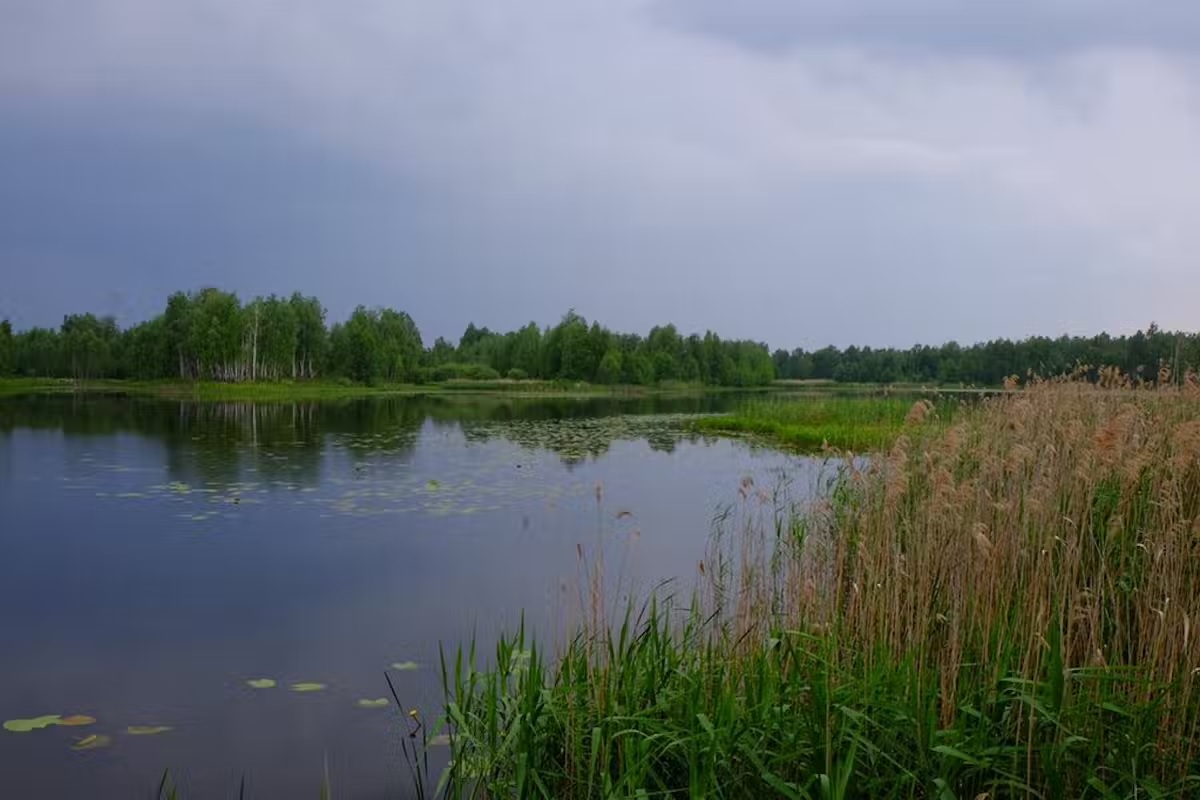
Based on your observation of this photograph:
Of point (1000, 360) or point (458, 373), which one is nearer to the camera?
point (1000, 360)

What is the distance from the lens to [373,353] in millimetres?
72562

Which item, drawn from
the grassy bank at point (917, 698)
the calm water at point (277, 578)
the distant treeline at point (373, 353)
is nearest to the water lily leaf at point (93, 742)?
the calm water at point (277, 578)

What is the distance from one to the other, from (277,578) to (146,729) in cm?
356

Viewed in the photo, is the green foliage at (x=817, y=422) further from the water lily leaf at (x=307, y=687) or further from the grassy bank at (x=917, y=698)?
the water lily leaf at (x=307, y=687)

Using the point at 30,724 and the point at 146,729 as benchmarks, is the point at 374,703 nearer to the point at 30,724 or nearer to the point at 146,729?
the point at 146,729

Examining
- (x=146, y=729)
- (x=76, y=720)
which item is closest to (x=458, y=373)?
(x=76, y=720)

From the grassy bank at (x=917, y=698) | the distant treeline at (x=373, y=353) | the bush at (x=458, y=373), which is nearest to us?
the grassy bank at (x=917, y=698)

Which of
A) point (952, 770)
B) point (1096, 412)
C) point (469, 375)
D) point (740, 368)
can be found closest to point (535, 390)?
point (469, 375)

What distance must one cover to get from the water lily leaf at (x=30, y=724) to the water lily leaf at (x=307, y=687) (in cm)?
141

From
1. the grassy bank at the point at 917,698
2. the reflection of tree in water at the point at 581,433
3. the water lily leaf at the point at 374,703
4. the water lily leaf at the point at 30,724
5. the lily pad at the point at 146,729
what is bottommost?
the lily pad at the point at 146,729

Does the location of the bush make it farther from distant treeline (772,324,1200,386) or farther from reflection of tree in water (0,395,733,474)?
reflection of tree in water (0,395,733,474)

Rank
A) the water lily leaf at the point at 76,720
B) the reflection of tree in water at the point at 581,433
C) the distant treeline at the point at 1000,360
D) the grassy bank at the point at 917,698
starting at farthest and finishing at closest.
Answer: the reflection of tree in water at the point at 581,433 → the distant treeline at the point at 1000,360 → the water lily leaf at the point at 76,720 → the grassy bank at the point at 917,698

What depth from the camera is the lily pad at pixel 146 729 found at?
4992 millimetres

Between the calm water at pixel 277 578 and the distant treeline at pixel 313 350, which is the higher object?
the distant treeline at pixel 313 350
